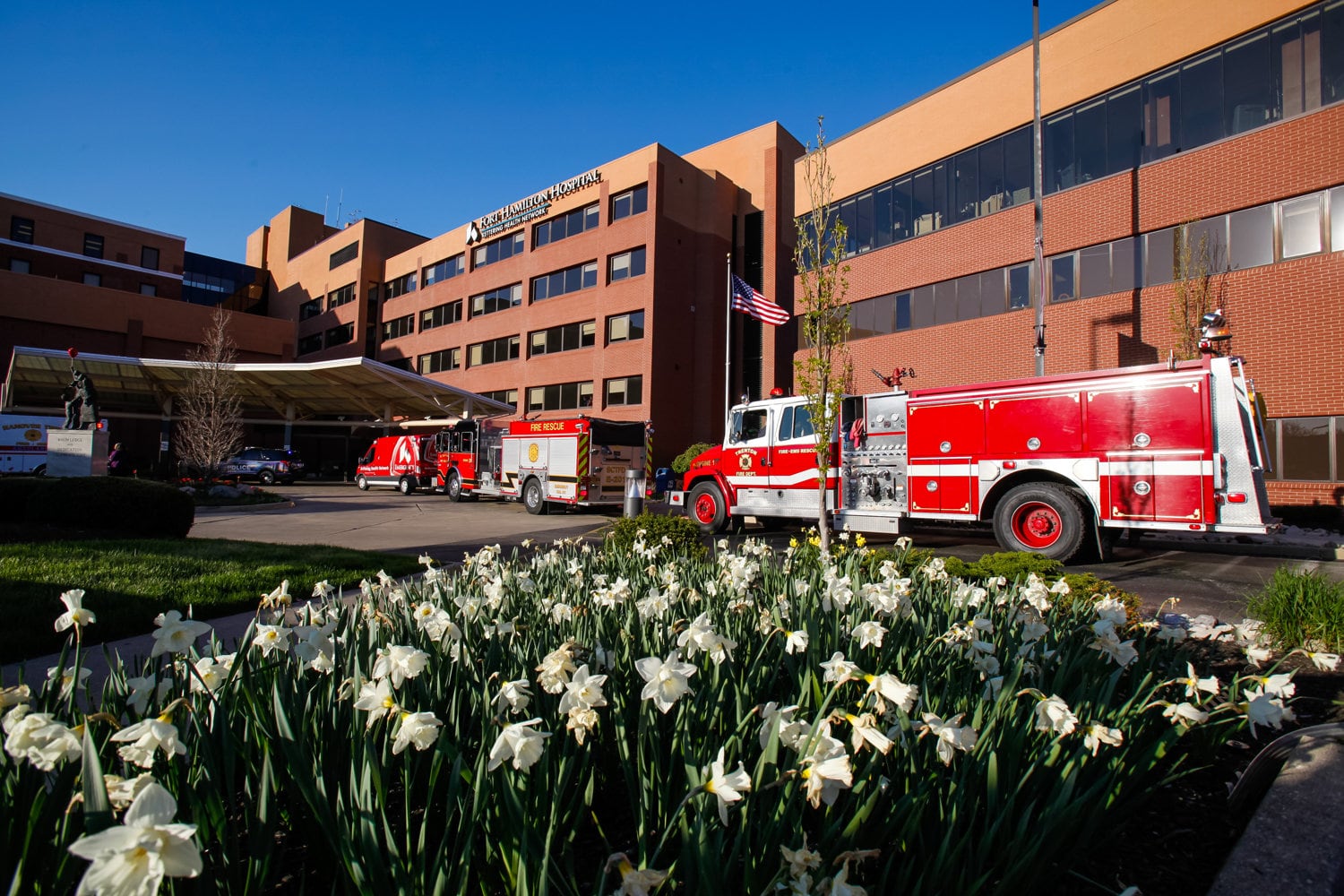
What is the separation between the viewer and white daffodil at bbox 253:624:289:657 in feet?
7.55

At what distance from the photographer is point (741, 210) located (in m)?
35.8

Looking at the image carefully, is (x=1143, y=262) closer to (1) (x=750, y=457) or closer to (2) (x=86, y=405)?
(1) (x=750, y=457)

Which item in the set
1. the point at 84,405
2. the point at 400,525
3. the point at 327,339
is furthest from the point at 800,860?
the point at 327,339

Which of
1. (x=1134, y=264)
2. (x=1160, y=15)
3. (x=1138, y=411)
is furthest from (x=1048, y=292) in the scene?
(x=1138, y=411)

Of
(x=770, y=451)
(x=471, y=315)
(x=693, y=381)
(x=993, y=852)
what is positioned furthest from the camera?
(x=471, y=315)

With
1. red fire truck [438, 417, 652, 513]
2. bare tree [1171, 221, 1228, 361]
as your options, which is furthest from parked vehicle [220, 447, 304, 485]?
bare tree [1171, 221, 1228, 361]

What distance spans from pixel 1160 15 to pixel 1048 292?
24.2ft

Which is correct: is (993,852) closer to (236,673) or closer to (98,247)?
(236,673)

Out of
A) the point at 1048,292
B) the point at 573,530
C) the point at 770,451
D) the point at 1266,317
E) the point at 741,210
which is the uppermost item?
the point at 741,210

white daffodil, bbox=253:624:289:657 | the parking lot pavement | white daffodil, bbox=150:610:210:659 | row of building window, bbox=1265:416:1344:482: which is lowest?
the parking lot pavement

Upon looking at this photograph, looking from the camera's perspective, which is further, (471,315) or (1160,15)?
(471,315)

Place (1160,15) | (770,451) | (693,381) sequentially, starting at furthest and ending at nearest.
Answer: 1. (693,381)
2. (1160,15)
3. (770,451)

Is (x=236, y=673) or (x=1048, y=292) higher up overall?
(x=1048, y=292)

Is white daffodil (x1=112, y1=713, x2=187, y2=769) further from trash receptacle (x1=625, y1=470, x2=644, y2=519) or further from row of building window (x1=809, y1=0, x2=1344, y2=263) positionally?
row of building window (x1=809, y1=0, x2=1344, y2=263)
